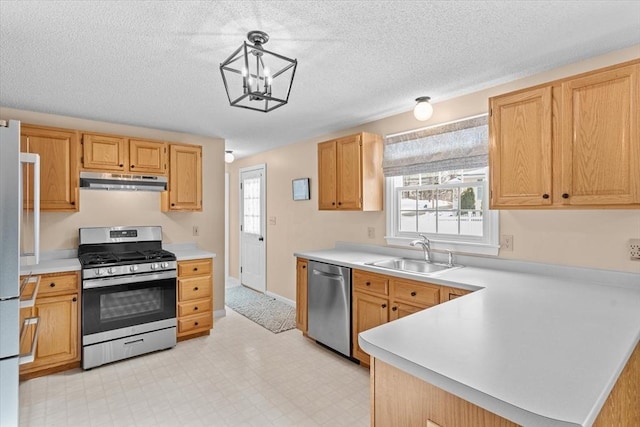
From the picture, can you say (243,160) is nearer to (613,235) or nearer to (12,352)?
(12,352)

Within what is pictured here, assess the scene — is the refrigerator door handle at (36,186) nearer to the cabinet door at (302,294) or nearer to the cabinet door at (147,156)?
the cabinet door at (147,156)

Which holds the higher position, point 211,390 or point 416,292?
point 416,292

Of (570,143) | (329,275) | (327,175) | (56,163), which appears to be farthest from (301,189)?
(570,143)

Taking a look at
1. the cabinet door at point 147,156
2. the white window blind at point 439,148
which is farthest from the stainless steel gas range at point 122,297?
the white window blind at point 439,148

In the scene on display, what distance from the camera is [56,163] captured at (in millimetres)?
3145

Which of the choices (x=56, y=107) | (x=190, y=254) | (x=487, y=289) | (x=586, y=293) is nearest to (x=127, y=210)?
(x=190, y=254)

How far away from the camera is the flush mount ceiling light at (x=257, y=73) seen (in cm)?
163

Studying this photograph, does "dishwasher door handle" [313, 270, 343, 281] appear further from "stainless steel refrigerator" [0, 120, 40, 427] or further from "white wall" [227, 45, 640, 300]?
"stainless steel refrigerator" [0, 120, 40, 427]

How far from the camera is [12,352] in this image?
189 centimetres

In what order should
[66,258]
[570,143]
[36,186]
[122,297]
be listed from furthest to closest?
1. [66,258]
2. [122,297]
3. [36,186]
4. [570,143]

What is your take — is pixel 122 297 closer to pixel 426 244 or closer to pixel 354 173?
pixel 354 173

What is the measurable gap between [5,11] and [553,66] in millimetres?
3204

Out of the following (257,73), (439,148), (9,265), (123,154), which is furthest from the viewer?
Answer: (123,154)

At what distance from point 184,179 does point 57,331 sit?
6.16 ft
